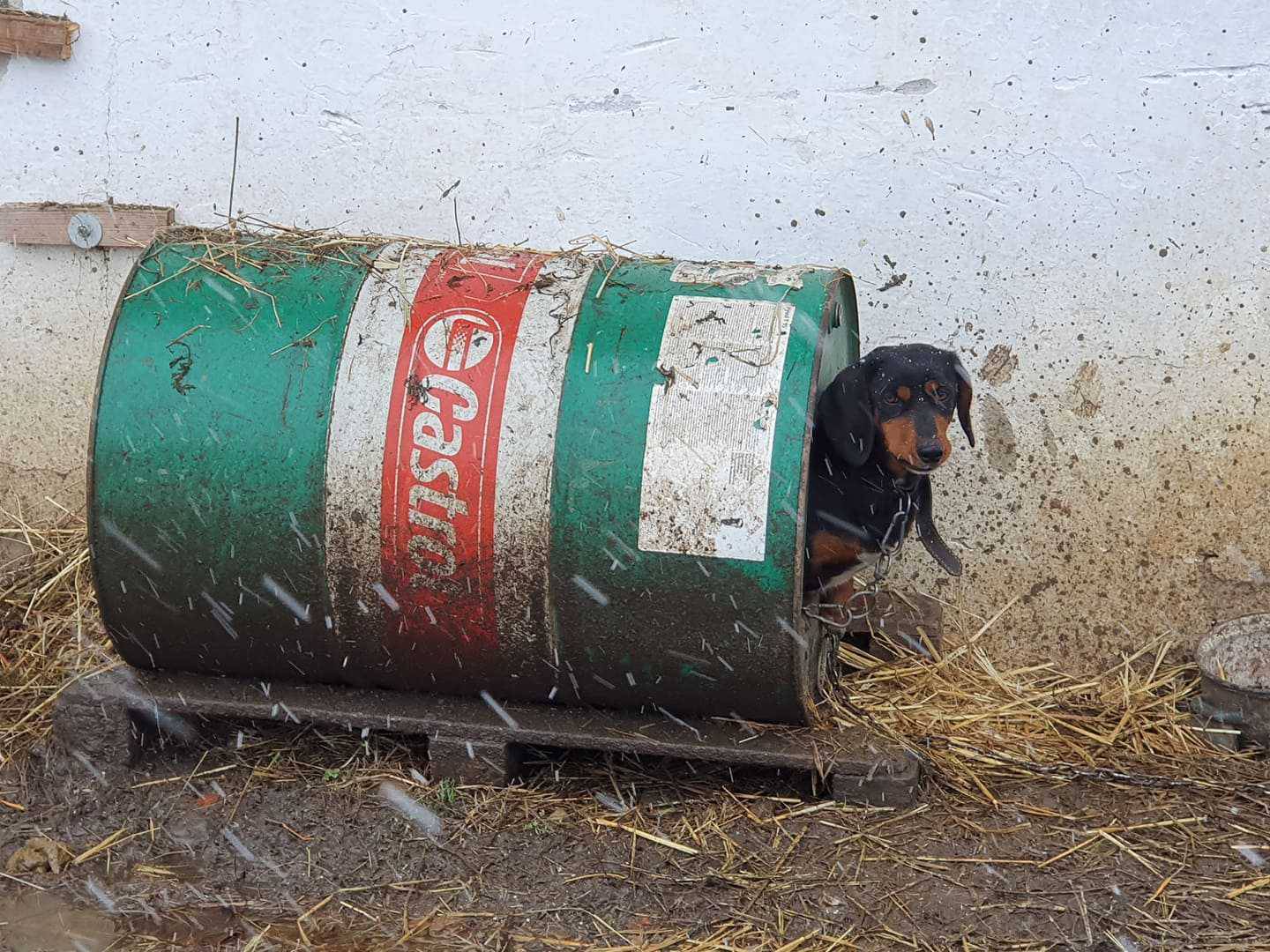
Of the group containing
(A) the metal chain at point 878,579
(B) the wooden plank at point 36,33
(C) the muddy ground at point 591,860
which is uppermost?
(B) the wooden plank at point 36,33

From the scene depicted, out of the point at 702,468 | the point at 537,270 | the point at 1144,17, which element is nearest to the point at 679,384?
the point at 702,468

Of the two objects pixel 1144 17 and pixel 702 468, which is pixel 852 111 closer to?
pixel 1144 17

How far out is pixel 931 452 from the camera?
130 inches

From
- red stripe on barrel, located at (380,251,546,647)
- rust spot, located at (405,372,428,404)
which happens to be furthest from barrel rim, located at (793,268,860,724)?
rust spot, located at (405,372,428,404)

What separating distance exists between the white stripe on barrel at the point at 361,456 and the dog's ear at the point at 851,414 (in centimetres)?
114

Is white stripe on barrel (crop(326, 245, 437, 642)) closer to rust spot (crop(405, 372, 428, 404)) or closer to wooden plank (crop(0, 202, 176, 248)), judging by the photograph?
rust spot (crop(405, 372, 428, 404))

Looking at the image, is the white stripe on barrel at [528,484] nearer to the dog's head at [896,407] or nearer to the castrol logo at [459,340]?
the castrol logo at [459,340]

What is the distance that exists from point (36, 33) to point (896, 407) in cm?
330

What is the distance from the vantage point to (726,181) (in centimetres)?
440

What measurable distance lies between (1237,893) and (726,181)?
2.63 m

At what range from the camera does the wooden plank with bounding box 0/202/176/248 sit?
4664mm

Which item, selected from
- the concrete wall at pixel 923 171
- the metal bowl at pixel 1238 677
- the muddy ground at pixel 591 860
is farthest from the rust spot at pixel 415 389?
the metal bowl at pixel 1238 677

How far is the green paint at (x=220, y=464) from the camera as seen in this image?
3.33 metres

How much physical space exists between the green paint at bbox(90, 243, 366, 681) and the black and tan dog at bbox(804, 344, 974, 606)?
1.31 m
